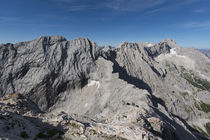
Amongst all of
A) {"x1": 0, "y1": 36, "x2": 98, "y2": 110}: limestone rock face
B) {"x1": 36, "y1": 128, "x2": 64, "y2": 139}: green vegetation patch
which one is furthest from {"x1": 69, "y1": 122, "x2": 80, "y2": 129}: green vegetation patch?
{"x1": 0, "y1": 36, "x2": 98, "y2": 110}: limestone rock face

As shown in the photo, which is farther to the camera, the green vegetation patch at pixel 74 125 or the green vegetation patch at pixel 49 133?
the green vegetation patch at pixel 74 125

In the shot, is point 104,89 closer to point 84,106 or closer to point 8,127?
point 84,106

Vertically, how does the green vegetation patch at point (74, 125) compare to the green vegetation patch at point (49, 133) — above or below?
above

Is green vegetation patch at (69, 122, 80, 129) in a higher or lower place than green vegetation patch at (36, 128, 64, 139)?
higher

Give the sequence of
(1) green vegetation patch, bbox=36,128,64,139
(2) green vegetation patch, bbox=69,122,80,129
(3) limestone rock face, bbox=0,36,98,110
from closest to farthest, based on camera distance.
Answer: (1) green vegetation patch, bbox=36,128,64,139, (2) green vegetation patch, bbox=69,122,80,129, (3) limestone rock face, bbox=0,36,98,110

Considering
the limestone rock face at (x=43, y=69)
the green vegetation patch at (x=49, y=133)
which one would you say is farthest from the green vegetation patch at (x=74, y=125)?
the limestone rock face at (x=43, y=69)

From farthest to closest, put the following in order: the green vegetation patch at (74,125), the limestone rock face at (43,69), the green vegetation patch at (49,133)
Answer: the limestone rock face at (43,69) → the green vegetation patch at (74,125) → the green vegetation patch at (49,133)

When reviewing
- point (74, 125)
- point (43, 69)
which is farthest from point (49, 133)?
point (43, 69)

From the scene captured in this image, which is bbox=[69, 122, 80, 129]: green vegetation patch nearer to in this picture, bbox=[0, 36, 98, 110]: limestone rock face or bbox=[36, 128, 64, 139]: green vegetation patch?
bbox=[36, 128, 64, 139]: green vegetation patch

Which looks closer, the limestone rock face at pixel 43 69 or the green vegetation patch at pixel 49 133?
the green vegetation patch at pixel 49 133

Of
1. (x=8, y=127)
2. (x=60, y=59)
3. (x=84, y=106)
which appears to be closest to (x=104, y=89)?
(x=84, y=106)

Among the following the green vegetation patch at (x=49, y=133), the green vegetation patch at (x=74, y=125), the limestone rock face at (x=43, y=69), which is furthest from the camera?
the limestone rock face at (x=43, y=69)

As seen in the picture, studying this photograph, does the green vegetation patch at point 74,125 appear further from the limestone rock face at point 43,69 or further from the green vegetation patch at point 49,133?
the limestone rock face at point 43,69
